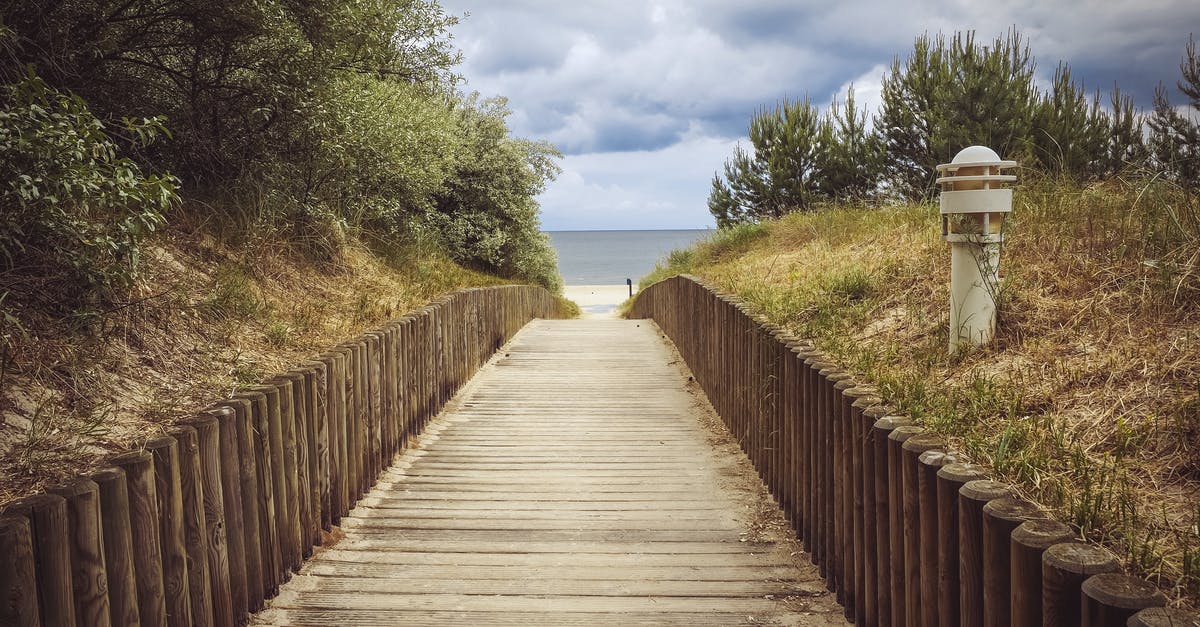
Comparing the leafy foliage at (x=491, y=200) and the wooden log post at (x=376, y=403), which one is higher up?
the leafy foliage at (x=491, y=200)

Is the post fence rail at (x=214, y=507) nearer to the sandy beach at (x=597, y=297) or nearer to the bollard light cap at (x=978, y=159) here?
the bollard light cap at (x=978, y=159)

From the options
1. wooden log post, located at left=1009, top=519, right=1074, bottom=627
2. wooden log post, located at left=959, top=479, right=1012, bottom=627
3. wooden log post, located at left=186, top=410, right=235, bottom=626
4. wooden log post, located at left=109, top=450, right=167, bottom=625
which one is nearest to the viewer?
wooden log post, located at left=1009, top=519, right=1074, bottom=627

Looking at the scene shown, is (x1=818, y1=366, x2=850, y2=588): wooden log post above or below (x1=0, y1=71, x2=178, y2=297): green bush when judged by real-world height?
below

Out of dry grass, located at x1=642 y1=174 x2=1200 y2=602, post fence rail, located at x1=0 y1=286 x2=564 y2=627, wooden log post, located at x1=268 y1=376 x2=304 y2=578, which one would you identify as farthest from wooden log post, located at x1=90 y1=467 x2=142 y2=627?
dry grass, located at x1=642 y1=174 x2=1200 y2=602

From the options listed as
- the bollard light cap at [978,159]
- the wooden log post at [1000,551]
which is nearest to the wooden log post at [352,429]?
the wooden log post at [1000,551]

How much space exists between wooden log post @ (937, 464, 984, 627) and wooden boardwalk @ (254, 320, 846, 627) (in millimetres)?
941

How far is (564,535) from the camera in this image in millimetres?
4219

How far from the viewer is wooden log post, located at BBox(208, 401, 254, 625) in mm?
3006

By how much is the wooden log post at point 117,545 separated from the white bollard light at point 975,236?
3878mm

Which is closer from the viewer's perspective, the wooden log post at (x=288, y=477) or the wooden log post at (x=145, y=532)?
the wooden log post at (x=145, y=532)

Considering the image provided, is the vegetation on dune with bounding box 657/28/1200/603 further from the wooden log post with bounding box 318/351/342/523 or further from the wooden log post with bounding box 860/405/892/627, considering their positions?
the wooden log post with bounding box 318/351/342/523

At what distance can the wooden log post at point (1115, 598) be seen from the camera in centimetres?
162

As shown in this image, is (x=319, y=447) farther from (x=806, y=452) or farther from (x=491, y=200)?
(x=491, y=200)

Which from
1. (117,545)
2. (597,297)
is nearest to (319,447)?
(117,545)
